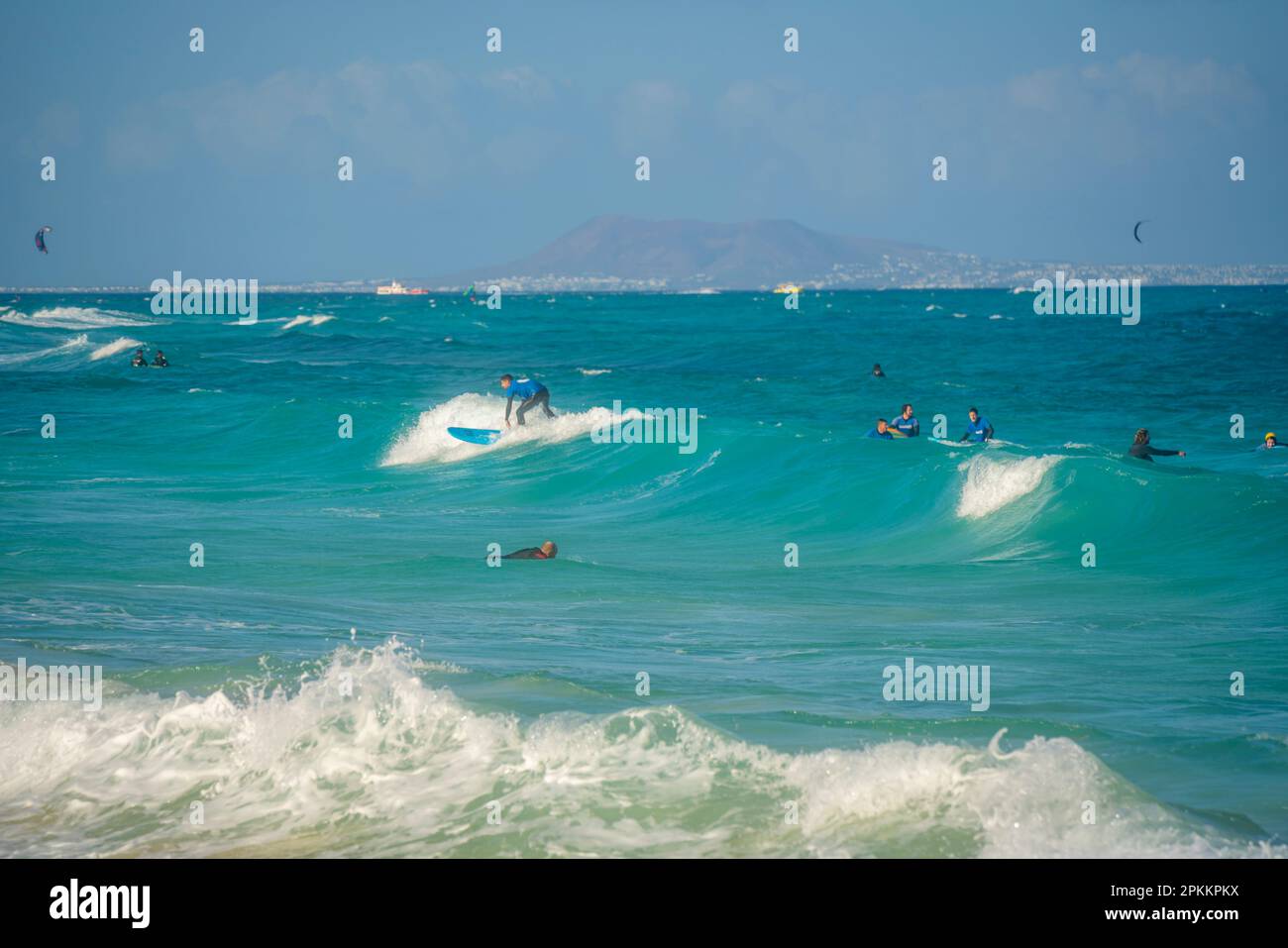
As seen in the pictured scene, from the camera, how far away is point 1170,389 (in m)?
42.2

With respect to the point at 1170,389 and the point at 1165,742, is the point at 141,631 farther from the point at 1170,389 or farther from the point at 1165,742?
the point at 1170,389

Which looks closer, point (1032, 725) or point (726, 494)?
point (1032, 725)

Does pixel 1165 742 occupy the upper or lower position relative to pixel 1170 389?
lower

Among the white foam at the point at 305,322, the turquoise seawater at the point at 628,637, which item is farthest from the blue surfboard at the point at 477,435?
the white foam at the point at 305,322

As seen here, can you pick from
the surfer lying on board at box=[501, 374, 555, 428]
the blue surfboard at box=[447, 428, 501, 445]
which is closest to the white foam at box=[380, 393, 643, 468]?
the blue surfboard at box=[447, 428, 501, 445]

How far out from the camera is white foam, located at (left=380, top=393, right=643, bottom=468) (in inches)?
1123

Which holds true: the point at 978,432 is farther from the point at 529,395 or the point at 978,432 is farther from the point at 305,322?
the point at 305,322

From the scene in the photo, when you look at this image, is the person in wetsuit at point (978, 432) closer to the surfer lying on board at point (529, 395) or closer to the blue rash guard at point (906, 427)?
the blue rash guard at point (906, 427)

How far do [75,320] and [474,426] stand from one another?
210 feet

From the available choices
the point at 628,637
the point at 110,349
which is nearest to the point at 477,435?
the point at 628,637
